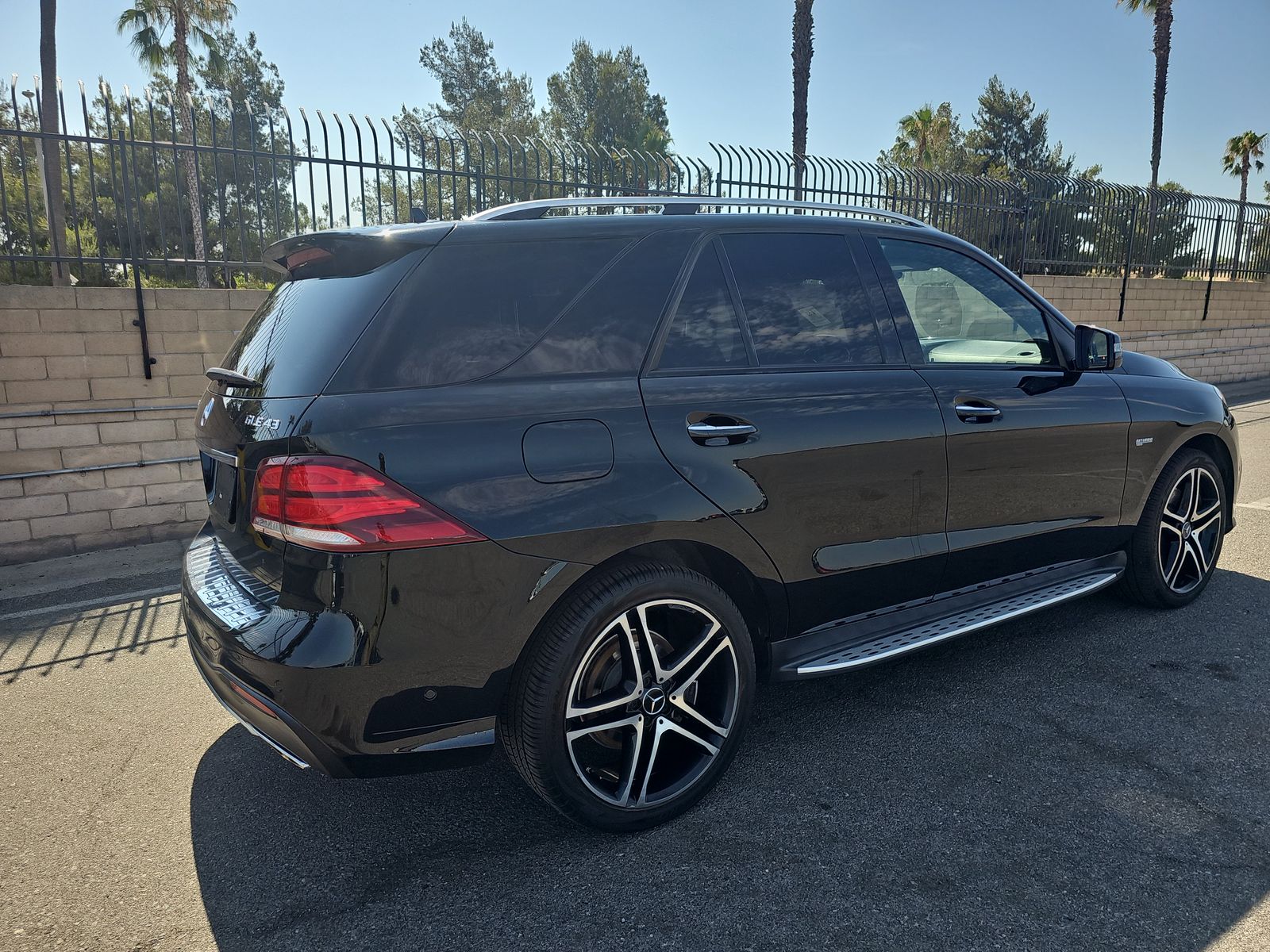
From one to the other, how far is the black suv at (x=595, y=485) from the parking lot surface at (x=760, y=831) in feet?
1.04

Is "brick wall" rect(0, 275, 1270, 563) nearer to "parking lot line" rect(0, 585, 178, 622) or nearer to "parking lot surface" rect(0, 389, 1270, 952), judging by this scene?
"parking lot line" rect(0, 585, 178, 622)

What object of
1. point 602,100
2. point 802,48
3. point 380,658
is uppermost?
point 602,100

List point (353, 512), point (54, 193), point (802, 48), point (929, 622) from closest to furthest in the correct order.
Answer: point (353, 512)
point (929, 622)
point (54, 193)
point (802, 48)

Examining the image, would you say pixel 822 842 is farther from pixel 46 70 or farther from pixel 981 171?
pixel 981 171

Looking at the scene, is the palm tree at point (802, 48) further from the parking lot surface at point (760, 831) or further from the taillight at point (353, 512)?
the taillight at point (353, 512)

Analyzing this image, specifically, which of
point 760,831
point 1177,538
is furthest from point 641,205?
point 1177,538

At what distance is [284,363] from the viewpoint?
2.41 m

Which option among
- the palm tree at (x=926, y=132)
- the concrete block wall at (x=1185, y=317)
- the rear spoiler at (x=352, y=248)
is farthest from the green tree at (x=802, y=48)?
the palm tree at (x=926, y=132)

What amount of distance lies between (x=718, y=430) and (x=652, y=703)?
0.82 meters

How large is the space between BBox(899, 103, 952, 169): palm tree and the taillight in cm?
4731

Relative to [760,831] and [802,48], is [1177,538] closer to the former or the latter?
[760,831]

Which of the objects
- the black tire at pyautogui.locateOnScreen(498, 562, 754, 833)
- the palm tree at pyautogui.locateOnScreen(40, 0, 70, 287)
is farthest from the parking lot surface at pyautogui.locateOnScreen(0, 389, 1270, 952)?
the palm tree at pyautogui.locateOnScreen(40, 0, 70, 287)

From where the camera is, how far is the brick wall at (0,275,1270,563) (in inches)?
224

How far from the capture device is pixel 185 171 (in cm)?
654
